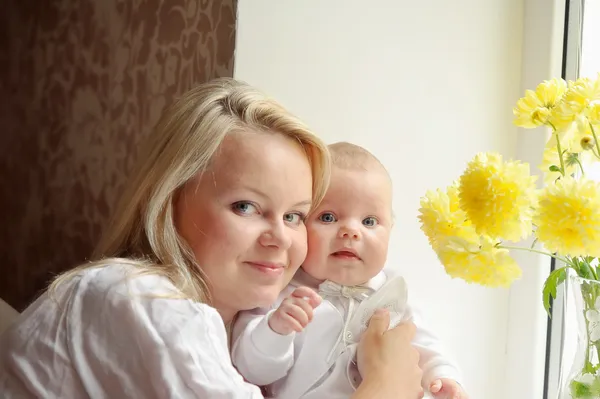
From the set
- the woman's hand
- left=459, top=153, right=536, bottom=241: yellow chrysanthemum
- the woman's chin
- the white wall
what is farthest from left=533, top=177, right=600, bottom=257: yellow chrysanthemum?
the white wall

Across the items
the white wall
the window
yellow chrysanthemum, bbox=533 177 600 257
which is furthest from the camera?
the window

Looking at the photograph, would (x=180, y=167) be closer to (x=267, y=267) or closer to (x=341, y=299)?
(x=267, y=267)

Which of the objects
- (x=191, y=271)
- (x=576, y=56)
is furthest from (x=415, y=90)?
(x=191, y=271)

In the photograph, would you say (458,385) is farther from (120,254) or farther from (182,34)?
(182,34)

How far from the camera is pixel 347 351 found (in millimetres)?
1362

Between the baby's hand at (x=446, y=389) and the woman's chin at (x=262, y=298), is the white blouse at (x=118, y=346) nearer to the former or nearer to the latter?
the woman's chin at (x=262, y=298)

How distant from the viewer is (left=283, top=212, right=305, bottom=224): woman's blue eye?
4.20ft

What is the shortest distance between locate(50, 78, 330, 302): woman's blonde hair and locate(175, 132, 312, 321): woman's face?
21 millimetres

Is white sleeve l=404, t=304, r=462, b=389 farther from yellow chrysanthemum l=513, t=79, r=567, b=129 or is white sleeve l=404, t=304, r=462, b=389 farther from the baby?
yellow chrysanthemum l=513, t=79, r=567, b=129

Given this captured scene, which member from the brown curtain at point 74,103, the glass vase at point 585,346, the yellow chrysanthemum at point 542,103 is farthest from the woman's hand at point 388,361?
the brown curtain at point 74,103

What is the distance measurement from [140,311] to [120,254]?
0.26 m

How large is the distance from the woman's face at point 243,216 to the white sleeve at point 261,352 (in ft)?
0.17

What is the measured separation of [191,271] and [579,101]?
651 millimetres

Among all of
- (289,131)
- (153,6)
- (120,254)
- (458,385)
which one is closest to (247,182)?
(289,131)
